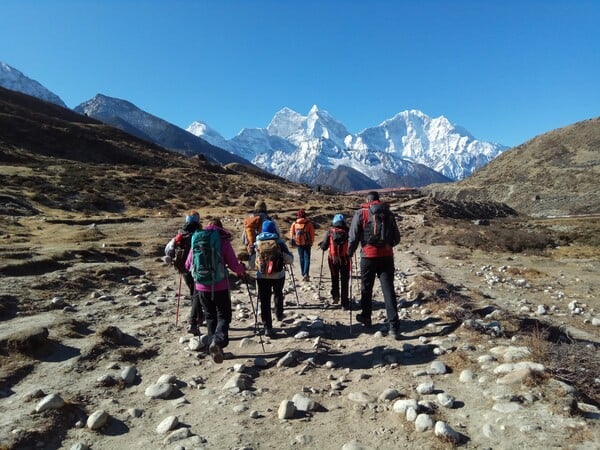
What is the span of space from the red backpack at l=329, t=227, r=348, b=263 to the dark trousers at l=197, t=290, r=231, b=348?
446cm

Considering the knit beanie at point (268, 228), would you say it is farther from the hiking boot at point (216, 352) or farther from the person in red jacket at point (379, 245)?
the hiking boot at point (216, 352)

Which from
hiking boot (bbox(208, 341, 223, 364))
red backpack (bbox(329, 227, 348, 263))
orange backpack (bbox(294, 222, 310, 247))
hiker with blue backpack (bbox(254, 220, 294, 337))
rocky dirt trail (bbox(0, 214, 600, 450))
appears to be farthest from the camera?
orange backpack (bbox(294, 222, 310, 247))

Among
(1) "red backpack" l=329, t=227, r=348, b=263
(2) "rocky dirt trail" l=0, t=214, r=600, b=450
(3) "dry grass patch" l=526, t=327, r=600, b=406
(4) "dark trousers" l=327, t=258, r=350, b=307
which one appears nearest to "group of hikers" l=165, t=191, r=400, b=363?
(2) "rocky dirt trail" l=0, t=214, r=600, b=450

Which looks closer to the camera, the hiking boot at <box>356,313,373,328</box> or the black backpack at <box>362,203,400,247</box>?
the black backpack at <box>362,203,400,247</box>

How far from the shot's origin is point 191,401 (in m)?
6.32

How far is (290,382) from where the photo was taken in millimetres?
6859

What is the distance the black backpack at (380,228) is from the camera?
8719 millimetres

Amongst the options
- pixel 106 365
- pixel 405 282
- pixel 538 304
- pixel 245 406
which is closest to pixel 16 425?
pixel 106 365

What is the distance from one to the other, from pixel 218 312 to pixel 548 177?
5853 inches

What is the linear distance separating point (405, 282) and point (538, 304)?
14.3 ft

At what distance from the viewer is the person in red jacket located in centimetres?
873

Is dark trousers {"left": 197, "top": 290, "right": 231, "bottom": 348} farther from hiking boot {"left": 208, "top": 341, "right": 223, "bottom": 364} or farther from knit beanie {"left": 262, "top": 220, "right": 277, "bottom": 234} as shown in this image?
knit beanie {"left": 262, "top": 220, "right": 277, "bottom": 234}

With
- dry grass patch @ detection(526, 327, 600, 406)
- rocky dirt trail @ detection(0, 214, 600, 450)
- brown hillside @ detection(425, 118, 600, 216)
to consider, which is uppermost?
brown hillside @ detection(425, 118, 600, 216)

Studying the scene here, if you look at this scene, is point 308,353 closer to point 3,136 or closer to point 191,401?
point 191,401
